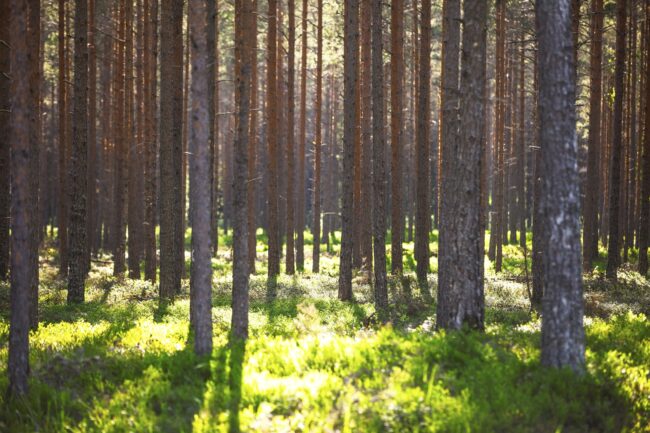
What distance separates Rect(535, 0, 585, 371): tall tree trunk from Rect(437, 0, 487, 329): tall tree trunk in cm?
141

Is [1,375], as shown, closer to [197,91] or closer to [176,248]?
[197,91]

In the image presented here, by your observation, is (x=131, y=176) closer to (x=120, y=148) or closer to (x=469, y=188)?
(x=120, y=148)

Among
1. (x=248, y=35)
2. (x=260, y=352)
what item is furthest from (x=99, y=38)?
(x=260, y=352)

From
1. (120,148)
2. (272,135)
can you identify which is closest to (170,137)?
(272,135)

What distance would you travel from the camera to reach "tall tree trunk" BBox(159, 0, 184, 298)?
15.3 meters

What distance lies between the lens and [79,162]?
15.3m

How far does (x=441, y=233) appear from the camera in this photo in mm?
12914

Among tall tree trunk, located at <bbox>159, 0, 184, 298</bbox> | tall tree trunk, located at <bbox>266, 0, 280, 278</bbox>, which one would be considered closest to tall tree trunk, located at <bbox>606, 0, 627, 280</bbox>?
tall tree trunk, located at <bbox>266, 0, 280, 278</bbox>

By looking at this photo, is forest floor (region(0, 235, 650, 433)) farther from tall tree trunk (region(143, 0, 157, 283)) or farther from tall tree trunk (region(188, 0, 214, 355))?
tall tree trunk (region(143, 0, 157, 283))

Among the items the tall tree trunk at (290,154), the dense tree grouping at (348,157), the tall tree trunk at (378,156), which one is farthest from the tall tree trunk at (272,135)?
the tall tree trunk at (378,156)

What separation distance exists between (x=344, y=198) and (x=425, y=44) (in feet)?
20.1

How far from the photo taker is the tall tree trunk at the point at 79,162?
14.9 metres

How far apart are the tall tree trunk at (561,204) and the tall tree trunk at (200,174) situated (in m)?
4.72

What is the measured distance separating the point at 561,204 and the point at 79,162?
499 inches
